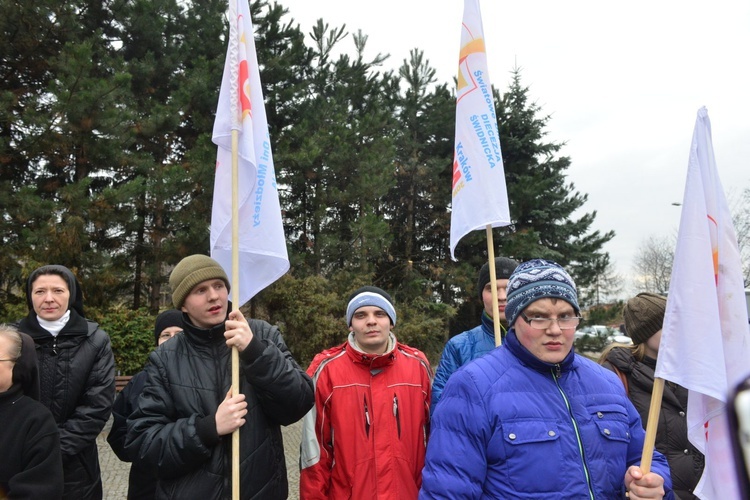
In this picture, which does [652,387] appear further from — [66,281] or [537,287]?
[66,281]

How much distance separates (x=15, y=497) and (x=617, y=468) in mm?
2443

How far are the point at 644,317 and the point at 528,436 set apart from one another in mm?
1528

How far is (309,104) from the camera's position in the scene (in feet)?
54.4

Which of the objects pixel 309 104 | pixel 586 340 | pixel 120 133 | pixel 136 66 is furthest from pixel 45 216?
pixel 586 340

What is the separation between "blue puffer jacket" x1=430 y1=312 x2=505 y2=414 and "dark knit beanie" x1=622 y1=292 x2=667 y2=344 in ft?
2.55

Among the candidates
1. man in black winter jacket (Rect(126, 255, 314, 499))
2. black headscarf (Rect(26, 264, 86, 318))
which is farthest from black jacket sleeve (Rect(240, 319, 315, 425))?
black headscarf (Rect(26, 264, 86, 318))

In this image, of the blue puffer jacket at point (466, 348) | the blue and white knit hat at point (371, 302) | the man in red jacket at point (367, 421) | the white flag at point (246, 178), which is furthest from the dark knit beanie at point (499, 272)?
the white flag at point (246, 178)

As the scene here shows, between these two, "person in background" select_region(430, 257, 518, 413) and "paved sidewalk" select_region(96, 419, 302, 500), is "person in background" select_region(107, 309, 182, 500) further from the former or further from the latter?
"paved sidewalk" select_region(96, 419, 302, 500)

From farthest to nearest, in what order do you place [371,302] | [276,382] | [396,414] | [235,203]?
[371,302] < [396,414] < [235,203] < [276,382]

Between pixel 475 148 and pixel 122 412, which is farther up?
pixel 475 148

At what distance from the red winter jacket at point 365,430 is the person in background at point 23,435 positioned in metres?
1.18

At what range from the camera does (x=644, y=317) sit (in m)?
3.10

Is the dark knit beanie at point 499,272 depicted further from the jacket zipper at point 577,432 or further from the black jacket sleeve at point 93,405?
the black jacket sleeve at point 93,405

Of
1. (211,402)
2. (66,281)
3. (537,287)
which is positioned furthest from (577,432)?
(66,281)
